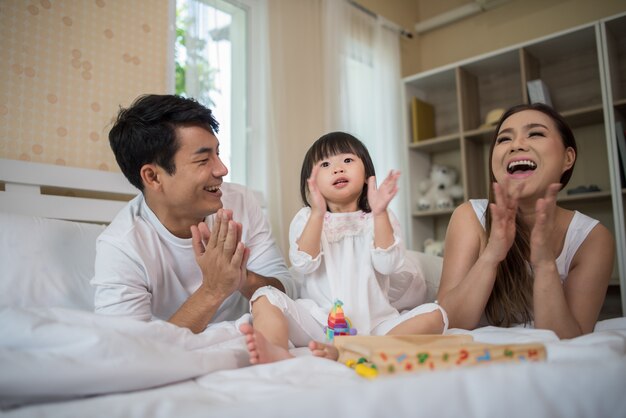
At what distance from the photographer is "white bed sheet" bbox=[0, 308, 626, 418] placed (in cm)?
55

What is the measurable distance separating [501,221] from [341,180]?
18.0 inches

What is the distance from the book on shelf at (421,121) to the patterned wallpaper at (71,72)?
6.04 ft

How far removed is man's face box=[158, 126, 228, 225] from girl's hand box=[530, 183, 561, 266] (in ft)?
2.80

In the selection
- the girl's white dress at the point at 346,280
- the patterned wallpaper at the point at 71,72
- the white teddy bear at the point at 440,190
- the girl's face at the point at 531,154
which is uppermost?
the patterned wallpaper at the point at 71,72

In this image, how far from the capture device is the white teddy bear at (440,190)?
10.9 feet

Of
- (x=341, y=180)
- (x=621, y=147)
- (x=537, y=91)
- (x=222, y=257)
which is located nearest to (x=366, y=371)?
(x=222, y=257)

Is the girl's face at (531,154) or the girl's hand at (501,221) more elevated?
the girl's face at (531,154)

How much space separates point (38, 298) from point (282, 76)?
1824 millimetres

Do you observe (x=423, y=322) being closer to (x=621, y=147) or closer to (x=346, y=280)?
(x=346, y=280)

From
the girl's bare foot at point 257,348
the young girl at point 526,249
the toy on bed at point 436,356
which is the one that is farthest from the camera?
the young girl at point 526,249

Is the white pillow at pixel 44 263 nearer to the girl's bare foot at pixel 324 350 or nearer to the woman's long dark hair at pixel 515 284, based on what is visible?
the girl's bare foot at pixel 324 350

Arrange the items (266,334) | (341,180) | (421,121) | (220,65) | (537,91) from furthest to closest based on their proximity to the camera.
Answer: (421,121) → (537,91) → (220,65) → (341,180) → (266,334)

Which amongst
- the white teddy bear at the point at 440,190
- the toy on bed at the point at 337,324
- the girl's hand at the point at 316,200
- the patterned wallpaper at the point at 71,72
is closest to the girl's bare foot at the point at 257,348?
the toy on bed at the point at 337,324

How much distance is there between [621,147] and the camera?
2.58 m
